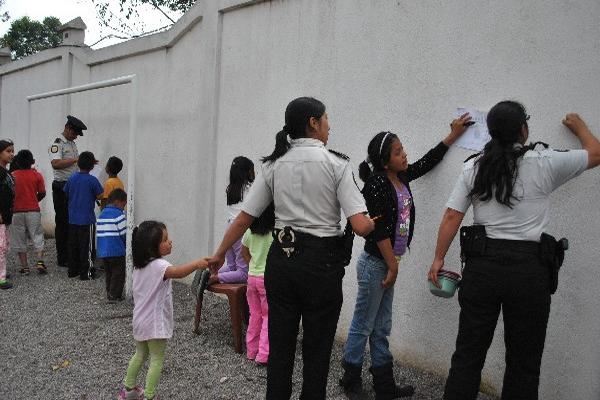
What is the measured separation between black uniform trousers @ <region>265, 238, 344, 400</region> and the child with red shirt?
567 centimetres

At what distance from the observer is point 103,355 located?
4.86 meters

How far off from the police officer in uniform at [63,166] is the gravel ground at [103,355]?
60.5 inches

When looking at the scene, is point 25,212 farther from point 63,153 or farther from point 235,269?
point 235,269

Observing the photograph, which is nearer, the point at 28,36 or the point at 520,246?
the point at 520,246

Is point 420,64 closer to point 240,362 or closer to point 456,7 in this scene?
point 456,7

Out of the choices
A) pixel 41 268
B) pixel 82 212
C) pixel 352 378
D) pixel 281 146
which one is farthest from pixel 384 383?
pixel 41 268

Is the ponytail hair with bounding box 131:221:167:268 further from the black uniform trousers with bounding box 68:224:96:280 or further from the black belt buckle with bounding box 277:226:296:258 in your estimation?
the black uniform trousers with bounding box 68:224:96:280

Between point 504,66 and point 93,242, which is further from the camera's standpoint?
point 93,242

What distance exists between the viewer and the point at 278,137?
3137mm

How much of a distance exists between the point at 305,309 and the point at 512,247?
1088 mm

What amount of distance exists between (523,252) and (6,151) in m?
6.12

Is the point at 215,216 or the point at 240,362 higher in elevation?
the point at 215,216

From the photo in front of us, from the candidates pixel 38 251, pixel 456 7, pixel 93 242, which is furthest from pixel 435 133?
pixel 38 251

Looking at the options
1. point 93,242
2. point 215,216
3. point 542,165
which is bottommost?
point 93,242
